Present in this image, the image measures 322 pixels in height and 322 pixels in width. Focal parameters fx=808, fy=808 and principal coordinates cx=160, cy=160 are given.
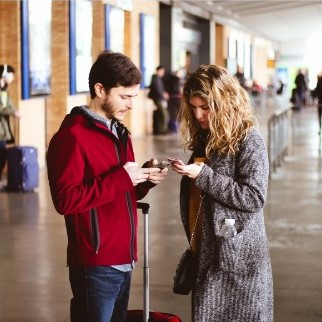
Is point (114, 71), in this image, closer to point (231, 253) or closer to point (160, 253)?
point (231, 253)

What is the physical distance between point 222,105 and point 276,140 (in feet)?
35.5

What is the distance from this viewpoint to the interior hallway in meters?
5.50

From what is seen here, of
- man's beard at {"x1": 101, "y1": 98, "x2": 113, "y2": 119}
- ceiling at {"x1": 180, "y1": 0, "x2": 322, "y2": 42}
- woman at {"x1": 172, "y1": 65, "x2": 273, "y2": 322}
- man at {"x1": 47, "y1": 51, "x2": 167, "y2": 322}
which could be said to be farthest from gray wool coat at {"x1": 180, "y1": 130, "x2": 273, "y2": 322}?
ceiling at {"x1": 180, "y1": 0, "x2": 322, "y2": 42}

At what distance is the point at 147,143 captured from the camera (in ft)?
58.1

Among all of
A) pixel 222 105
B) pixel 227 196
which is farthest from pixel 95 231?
pixel 222 105

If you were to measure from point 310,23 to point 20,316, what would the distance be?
44837mm

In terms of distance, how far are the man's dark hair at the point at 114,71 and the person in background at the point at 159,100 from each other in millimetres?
16326

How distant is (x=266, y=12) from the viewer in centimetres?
3581

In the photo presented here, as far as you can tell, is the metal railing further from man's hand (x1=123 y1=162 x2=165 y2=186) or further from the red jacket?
the red jacket

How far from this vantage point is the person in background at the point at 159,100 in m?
19.5

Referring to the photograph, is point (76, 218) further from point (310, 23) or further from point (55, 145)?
point (310, 23)

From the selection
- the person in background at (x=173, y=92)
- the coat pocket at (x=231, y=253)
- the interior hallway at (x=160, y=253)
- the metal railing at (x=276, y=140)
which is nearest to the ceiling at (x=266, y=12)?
the person in background at (x=173, y=92)

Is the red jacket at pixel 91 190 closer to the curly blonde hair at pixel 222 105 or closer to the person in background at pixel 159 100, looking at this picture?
the curly blonde hair at pixel 222 105

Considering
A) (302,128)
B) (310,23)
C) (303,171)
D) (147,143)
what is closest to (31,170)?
(303,171)
